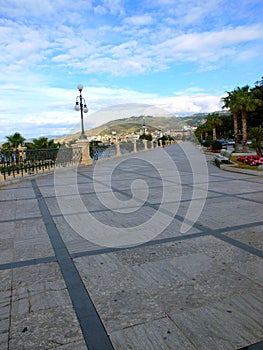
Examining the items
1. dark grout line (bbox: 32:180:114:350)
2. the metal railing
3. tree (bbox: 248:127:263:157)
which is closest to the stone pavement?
dark grout line (bbox: 32:180:114:350)

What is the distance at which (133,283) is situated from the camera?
304 centimetres

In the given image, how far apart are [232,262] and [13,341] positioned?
2.39m

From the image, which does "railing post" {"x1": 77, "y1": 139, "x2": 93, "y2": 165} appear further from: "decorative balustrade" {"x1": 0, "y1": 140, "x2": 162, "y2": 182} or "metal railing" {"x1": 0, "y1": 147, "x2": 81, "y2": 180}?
"metal railing" {"x1": 0, "y1": 147, "x2": 81, "y2": 180}

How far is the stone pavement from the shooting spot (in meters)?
2.26

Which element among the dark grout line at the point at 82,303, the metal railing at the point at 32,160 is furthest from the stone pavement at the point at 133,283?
Result: the metal railing at the point at 32,160

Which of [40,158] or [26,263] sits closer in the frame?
[26,263]

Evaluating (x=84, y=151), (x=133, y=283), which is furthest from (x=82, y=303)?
(x=84, y=151)

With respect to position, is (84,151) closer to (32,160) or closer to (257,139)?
(32,160)

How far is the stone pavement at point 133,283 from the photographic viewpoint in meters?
2.26

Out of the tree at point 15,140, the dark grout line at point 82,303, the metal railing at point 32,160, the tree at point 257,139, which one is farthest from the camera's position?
the tree at point 15,140

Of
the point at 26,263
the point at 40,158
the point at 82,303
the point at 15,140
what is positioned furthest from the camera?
the point at 15,140

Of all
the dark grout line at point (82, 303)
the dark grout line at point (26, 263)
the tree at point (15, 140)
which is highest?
the tree at point (15, 140)

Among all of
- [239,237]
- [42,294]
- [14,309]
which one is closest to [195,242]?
[239,237]

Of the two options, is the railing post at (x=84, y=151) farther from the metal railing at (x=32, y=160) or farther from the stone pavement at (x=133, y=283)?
the stone pavement at (x=133, y=283)
